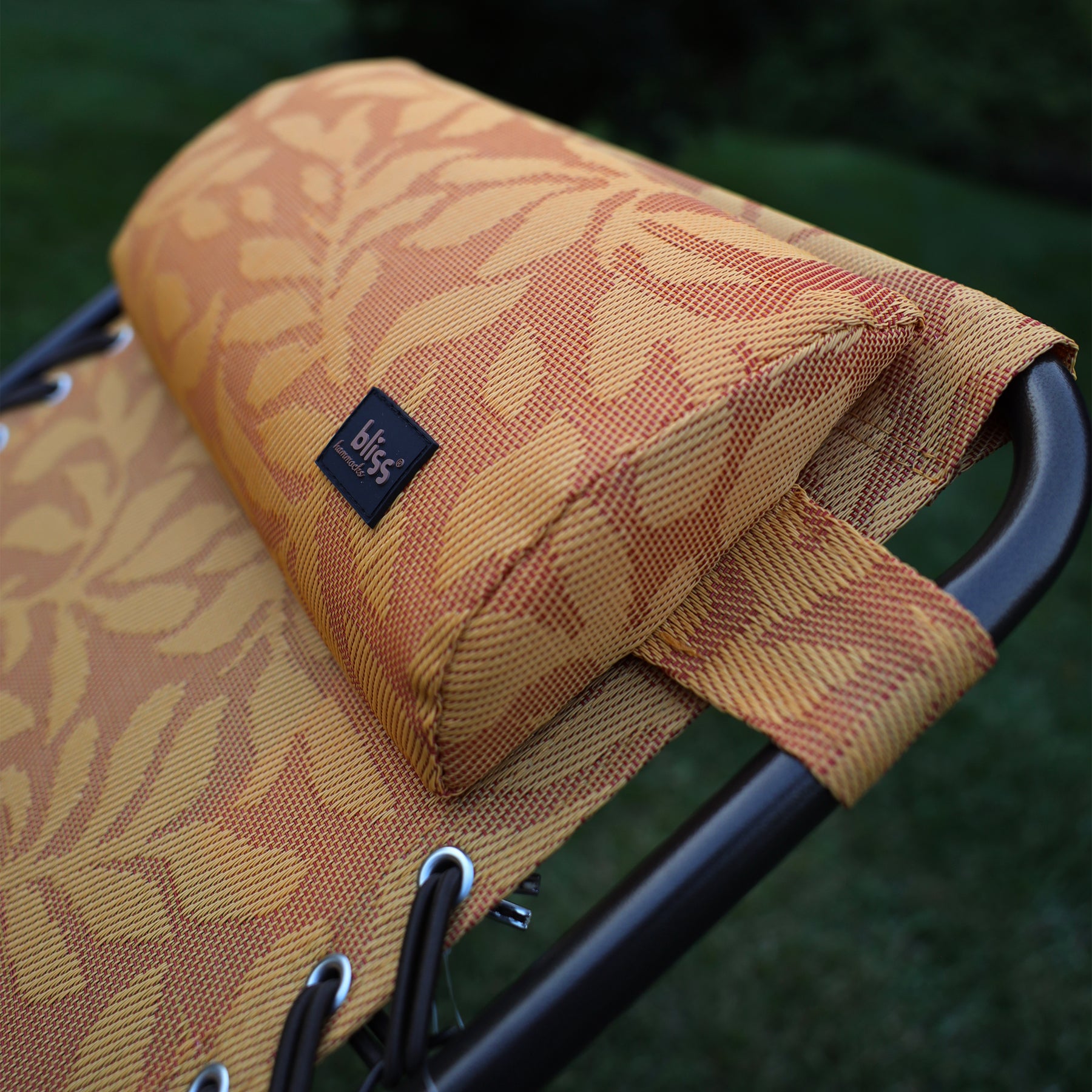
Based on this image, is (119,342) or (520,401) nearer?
(520,401)

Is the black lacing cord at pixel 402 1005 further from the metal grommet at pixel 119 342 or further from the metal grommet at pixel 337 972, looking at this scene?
the metal grommet at pixel 119 342

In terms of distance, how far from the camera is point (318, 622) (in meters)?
0.60

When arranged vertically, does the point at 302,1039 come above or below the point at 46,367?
below

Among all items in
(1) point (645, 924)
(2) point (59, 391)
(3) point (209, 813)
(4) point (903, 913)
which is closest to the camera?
(1) point (645, 924)

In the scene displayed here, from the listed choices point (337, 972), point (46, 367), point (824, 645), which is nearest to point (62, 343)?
point (46, 367)

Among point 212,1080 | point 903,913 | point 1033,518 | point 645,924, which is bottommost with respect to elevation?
point 903,913

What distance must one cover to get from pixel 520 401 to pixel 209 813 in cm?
36

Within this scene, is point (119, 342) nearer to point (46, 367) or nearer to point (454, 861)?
point (46, 367)

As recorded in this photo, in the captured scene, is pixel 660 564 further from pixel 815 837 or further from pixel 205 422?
pixel 815 837

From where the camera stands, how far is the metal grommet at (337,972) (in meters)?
0.52

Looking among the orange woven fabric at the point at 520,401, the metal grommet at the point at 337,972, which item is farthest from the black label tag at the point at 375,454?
the metal grommet at the point at 337,972

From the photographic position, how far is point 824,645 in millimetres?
501

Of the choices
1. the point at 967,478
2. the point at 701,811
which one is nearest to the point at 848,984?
the point at 701,811

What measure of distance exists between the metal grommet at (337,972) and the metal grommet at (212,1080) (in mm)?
70
